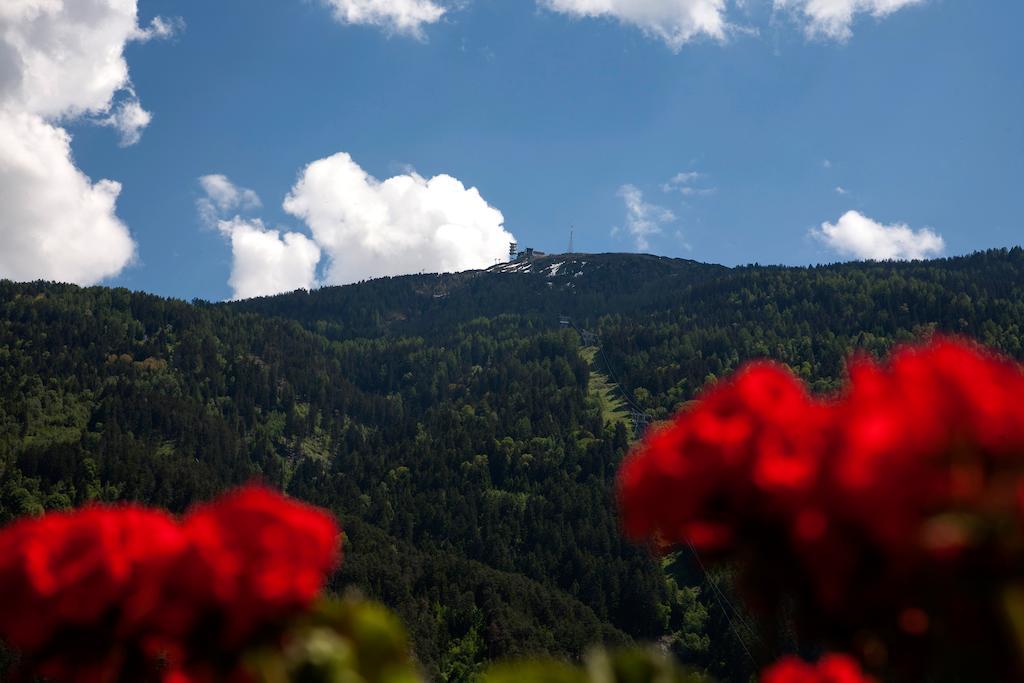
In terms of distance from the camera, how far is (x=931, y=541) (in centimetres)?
274

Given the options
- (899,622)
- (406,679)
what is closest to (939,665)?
(899,622)

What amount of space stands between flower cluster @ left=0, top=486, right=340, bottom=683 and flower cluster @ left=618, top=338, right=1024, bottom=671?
4.29 ft

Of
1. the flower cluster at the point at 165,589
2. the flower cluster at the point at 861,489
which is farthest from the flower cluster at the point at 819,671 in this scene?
the flower cluster at the point at 165,589

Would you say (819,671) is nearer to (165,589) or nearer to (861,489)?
(861,489)

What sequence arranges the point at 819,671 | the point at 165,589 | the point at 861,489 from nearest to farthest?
the point at 861,489
the point at 819,671
the point at 165,589

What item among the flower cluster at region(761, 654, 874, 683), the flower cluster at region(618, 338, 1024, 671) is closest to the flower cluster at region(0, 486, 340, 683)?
the flower cluster at region(618, 338, 1024, 671)

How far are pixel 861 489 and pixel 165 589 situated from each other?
8.29 ft

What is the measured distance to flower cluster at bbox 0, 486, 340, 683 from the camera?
3.46m

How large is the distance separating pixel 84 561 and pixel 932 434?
302 centimetres

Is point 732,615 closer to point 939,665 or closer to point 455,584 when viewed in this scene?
point 455,584

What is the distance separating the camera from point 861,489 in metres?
2.86

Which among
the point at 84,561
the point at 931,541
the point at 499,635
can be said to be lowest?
the point at 499,635

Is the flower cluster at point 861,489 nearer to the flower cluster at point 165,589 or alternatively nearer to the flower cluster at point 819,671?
the flower cluster at point 819,671

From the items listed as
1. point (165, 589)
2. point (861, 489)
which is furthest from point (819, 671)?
point (165, 589)
